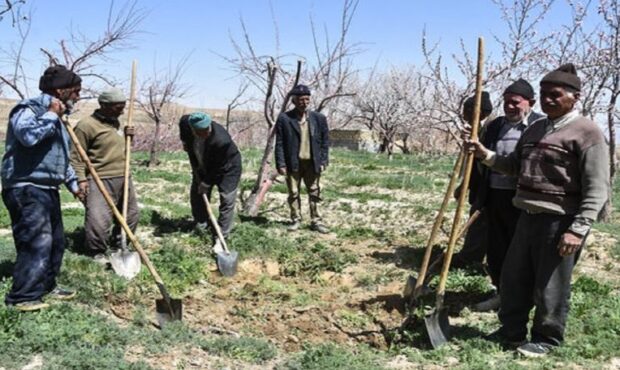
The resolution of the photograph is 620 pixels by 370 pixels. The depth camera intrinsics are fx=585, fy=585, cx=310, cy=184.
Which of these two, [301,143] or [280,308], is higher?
[301,143]

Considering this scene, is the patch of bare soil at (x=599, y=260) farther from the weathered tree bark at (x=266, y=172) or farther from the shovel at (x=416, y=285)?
the weathered tree bark at (x=266, y=172)

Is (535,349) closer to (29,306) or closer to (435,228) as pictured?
(435,228)

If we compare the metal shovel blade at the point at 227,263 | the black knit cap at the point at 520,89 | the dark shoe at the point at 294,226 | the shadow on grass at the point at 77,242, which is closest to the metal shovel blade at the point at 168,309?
the metal shovel blade at the point at 227,263

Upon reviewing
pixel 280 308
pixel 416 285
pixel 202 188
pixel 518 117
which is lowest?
pixel 280 308

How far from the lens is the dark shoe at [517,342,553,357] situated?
153 inches

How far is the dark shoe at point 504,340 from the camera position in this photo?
410 centimetres

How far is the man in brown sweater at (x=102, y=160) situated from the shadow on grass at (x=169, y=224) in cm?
144

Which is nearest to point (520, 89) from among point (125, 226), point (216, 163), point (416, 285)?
point (416, 285)

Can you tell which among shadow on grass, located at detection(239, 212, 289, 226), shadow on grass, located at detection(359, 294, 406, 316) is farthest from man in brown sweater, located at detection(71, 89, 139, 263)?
shadow on grass, located at detection(359, 294, 406, 316)

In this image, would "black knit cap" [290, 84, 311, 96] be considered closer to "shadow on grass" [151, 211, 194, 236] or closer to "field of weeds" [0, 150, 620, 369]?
"field of weeds" [0, 150, 620, 369]

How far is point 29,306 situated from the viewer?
423 centimetres

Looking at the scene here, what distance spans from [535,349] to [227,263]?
315 centimetres

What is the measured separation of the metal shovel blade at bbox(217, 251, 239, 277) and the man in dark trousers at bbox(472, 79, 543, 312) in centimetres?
244

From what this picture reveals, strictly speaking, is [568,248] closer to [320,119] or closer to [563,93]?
[563,93]
